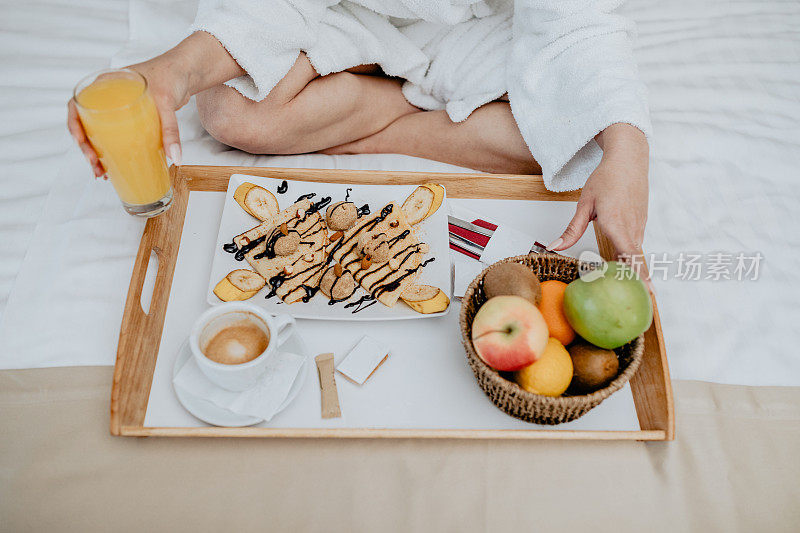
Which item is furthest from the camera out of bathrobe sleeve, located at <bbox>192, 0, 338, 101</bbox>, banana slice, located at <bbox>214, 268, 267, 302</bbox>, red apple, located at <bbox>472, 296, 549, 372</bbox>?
bathrobe sleeve, located at <bbox>192, 0, 338, 101</bbox>

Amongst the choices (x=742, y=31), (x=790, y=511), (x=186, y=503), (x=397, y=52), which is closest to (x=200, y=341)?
(x=186, y=503)

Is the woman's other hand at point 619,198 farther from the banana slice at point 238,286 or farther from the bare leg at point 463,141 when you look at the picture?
the banana slice at point 238,286

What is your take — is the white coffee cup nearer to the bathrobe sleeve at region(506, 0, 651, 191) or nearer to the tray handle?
the tray handle

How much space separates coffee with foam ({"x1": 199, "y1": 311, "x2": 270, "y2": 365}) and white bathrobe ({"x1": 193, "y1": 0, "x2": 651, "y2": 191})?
43cm

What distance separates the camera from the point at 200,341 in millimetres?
700

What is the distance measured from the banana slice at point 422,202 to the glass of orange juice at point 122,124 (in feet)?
1.21

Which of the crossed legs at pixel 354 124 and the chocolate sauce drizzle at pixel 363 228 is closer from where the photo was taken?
the chocolate sauce drizzle at pixel 363 228

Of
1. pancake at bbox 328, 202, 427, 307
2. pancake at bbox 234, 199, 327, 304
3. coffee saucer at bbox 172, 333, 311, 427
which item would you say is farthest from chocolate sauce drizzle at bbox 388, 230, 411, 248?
coffee saucer at bbox 172, 333, 311, 427

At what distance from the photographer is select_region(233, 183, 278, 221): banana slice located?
3.03ft

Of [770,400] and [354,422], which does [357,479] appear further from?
[770,400]

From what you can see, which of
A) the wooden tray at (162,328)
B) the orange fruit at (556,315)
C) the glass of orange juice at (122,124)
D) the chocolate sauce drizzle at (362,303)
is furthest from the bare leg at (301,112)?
the orange fruit at (556,315)

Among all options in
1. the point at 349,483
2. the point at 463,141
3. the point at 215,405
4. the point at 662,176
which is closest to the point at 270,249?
the point at 215,405

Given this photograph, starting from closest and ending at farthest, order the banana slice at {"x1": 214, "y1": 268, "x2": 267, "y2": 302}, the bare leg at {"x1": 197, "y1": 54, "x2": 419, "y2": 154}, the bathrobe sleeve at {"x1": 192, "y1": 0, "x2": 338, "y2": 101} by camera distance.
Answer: the banana slice at {"x1": 214, "y1": 268, "x2": 267, "y2": 302}
the bathrobe sleeve at {"x1": 192, "y1": 0, "x2": 338, "y2": 101}
the bare leg at {"x1": 197, "y1": 54, "x2": 419, "y2": 154}

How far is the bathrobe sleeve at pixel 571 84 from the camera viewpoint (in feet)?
3.09
